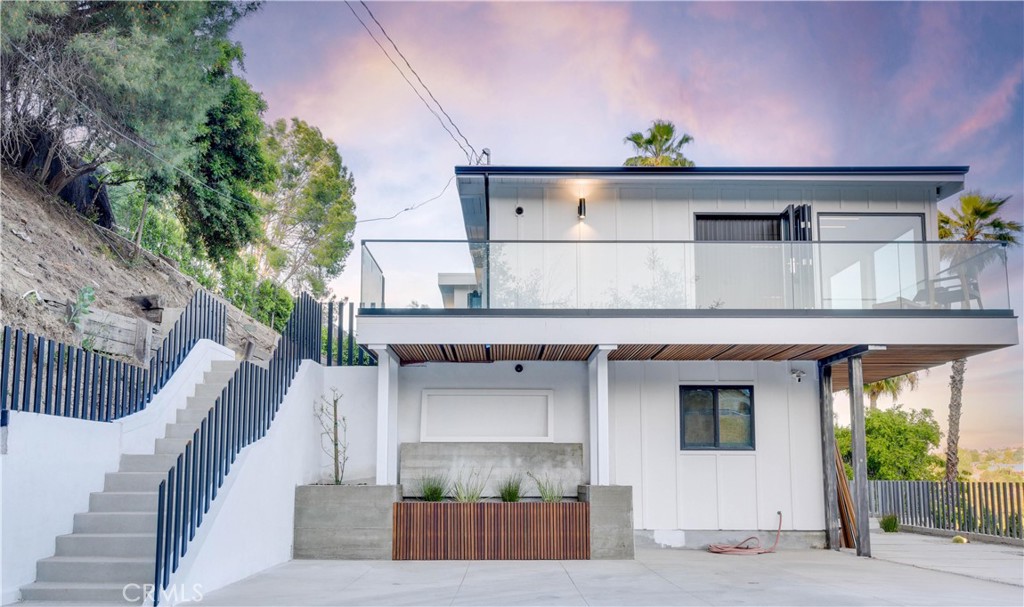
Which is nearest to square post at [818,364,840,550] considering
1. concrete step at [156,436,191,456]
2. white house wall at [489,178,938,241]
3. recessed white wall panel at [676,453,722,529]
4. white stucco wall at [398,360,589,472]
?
recessed white wall panel at [676,453,722,529]

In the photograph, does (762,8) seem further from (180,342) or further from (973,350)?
(180,342)

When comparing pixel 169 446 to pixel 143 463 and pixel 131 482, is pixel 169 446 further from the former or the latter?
pixel 131 482

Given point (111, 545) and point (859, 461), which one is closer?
point (111, 545)

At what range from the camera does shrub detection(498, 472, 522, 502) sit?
1103 centimetres

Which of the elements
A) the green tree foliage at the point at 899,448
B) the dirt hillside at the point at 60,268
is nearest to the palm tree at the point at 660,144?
the green tree foliage at the point at 899,448

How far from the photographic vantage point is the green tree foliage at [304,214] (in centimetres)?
3328

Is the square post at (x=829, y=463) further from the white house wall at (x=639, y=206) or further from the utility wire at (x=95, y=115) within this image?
the utility wire at (x=95, y=115)

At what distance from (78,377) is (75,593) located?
200cm

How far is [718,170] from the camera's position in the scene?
1218 centimetres

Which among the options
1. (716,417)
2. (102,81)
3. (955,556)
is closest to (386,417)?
(716,417)

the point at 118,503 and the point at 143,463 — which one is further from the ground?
the point at 143,463

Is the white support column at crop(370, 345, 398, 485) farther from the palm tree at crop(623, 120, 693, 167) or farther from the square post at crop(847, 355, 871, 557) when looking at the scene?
the palm tree at crop(623, 120, 693, 167)

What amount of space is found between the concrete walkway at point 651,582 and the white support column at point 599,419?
4.08 feet

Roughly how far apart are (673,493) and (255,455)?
20.3 feet
